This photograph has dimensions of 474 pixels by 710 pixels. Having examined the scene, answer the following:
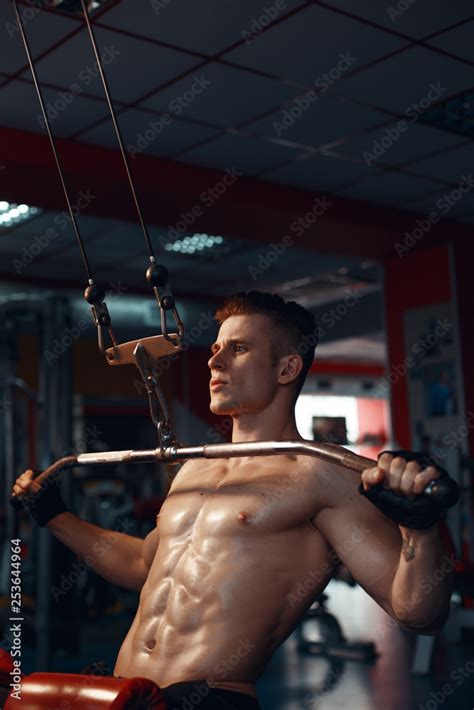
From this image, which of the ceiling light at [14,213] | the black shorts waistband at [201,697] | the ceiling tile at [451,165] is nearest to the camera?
the black shorts waistband at [201,697]

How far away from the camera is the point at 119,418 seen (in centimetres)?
1124

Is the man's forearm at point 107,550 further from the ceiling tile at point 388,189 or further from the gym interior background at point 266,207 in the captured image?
the ceiling tile at point 388,189

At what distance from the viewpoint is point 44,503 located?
2.01 metres

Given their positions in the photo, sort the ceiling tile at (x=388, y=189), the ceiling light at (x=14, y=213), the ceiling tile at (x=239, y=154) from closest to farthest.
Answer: the ceiling tile at (x=239, y=154), the ceiling tile at (x=388, y=189), the ceiling light at (x=14, y=213)

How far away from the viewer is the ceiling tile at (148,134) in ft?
13.8

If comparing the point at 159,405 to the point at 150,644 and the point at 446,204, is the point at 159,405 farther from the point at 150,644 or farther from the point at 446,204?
the point at 446,204

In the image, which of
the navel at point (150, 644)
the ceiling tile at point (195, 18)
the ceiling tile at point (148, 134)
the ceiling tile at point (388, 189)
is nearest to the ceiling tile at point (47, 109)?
the ceiling tile at point (148, 134)

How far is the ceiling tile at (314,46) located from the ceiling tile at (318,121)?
12.5 inches

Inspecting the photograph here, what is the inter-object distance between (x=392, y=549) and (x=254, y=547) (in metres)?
0.27

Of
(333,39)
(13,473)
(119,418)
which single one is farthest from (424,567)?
(119,418)

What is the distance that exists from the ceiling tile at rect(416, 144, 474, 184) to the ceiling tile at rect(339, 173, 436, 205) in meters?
0.13

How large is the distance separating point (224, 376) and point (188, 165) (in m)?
3.30

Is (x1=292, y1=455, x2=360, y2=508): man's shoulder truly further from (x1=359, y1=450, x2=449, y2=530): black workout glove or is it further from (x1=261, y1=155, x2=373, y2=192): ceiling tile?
(x1=261, y1=155, x2=373, y2=192): ceiling tile

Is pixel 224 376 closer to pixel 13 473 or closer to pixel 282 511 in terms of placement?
pixel 282 511
